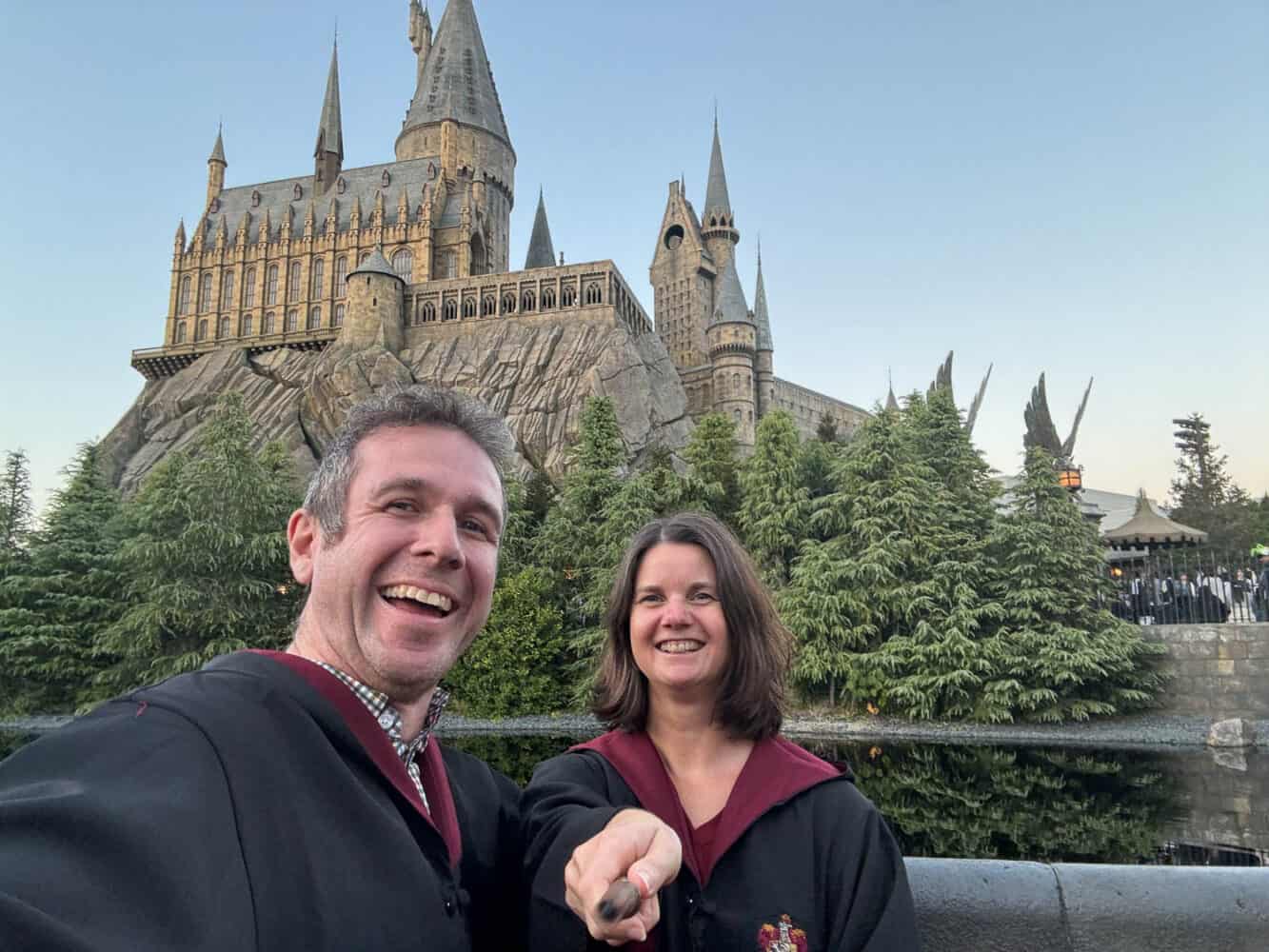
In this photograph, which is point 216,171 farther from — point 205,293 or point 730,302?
point 730,302

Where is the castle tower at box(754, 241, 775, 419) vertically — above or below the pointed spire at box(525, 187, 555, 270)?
below

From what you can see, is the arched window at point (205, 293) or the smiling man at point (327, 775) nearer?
the smiling man at point (327, 775)

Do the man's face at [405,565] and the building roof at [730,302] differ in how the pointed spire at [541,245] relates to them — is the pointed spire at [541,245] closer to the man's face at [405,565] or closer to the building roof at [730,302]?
the building roof at [730,302]

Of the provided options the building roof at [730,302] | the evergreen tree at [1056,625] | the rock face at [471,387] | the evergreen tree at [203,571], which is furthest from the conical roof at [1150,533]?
the building roof at [730,302]

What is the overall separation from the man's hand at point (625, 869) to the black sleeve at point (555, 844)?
0.25 metres

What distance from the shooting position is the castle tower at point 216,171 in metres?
70.1

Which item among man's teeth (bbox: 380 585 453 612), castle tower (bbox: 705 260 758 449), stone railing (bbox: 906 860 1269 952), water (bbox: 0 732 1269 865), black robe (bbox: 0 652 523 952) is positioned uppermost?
castle tower (bbox: 705 260 758 449)

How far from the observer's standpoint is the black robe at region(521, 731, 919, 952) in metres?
1.95

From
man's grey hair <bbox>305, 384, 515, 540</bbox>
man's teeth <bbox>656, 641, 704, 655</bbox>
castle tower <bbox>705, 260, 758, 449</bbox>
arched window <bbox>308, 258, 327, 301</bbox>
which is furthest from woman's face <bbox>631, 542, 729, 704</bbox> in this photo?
arched window <bbox>308, 258, 327, 301</bbox>

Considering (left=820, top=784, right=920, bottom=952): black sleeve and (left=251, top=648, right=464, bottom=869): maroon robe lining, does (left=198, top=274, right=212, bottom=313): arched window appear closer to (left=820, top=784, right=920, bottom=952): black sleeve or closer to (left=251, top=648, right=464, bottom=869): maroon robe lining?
(left=251, top=648, right=464, bottom=869): maroon robe lining

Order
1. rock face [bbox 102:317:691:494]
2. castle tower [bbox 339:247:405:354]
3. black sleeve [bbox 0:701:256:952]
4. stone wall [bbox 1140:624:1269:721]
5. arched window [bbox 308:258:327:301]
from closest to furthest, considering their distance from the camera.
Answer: black sleeve [bbox 0:701:256:952] < stone wall [bbox 1140:624:1269:721] < rock face [bbox 102:317:691:494] < castle tower [bbox 339:247:405:354] < arched window [bbox 308:258:327:301]

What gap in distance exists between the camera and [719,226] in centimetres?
7550

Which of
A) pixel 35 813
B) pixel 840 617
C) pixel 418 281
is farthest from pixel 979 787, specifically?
pixel 418 281

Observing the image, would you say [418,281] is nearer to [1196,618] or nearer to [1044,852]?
[1196,618]
